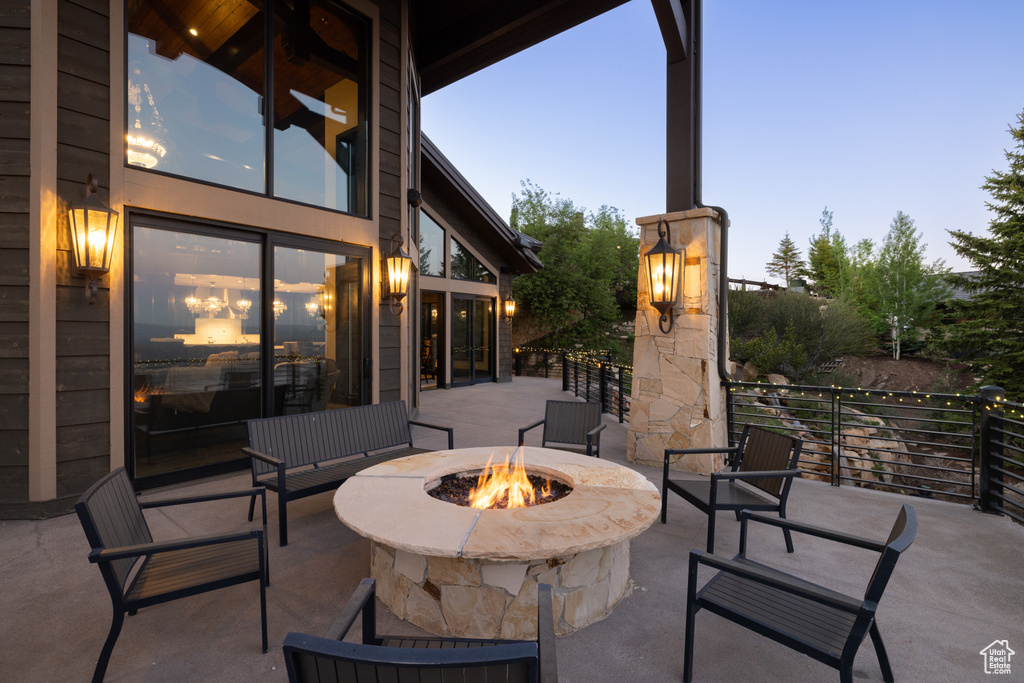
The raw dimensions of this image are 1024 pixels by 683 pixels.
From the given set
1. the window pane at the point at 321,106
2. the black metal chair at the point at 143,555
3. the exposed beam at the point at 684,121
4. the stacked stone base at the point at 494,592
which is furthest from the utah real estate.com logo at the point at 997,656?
the window pane at the point at 321,106

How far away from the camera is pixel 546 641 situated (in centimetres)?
102

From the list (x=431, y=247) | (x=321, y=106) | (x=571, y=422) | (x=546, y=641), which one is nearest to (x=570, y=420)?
(x=571, y=422)

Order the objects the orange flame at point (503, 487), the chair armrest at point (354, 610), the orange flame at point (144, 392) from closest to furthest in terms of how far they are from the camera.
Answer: the chair armrest at point (354, 610)
the orange flame at point (503, 487)
the orange flame at point (144, 392)

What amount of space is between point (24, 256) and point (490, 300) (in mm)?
9389

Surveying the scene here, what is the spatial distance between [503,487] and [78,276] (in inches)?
140

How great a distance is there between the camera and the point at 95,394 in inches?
136

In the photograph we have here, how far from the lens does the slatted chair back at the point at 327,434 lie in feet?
10.7

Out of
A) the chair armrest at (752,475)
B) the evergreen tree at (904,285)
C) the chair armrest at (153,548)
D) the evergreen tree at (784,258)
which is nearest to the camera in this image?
the chair armrest at (153,548)

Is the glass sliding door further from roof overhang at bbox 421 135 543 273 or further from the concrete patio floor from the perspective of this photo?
the concrete patio floor

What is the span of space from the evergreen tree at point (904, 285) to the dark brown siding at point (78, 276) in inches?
950

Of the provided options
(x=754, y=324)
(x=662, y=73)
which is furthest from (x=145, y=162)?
(x=754, y=324)

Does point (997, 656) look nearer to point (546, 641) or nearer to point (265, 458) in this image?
point (546, 641)

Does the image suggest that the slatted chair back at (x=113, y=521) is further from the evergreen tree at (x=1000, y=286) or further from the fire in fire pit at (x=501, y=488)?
the evergreen tree at (x=1000, y=286)

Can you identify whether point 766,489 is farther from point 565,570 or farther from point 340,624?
point 340,624
